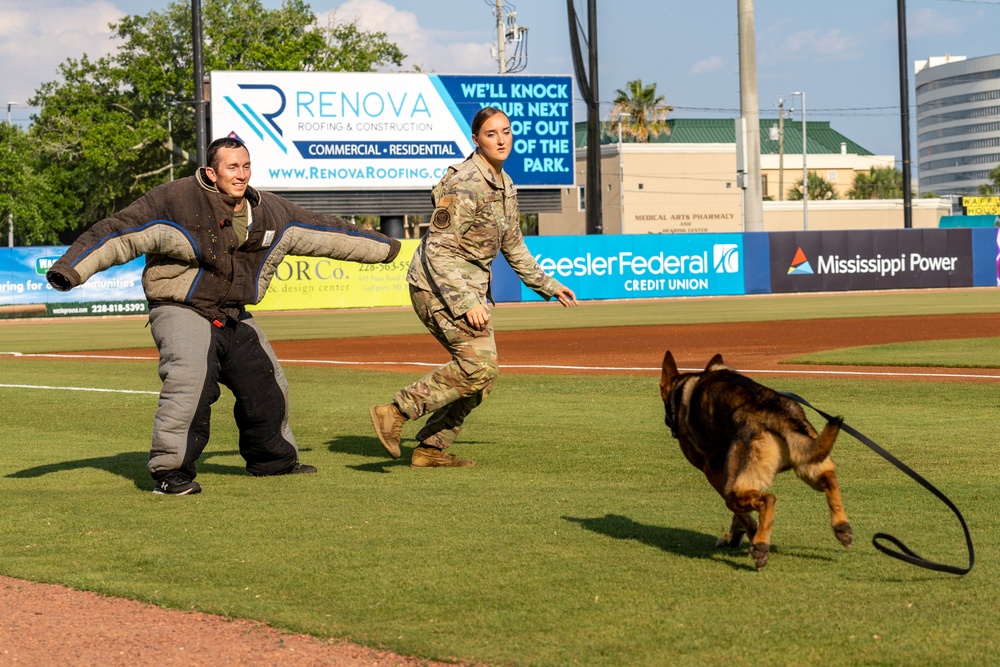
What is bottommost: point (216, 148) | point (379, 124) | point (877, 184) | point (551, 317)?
point (551, 317)

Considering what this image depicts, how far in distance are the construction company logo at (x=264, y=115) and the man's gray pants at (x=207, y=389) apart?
3644 centimetres

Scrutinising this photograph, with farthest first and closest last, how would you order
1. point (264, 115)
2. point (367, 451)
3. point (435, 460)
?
1. point (264, 115)
2. point (367, 451)
3. point (435, 460)

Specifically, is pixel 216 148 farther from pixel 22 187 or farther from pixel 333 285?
pixel 22 187

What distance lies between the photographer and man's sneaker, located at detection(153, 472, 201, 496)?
277 inches

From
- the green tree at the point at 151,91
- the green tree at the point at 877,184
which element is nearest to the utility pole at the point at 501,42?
the green tree at the point at 151,91

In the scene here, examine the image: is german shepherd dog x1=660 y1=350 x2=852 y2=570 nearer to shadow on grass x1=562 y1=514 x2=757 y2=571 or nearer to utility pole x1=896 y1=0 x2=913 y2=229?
shadow on grass x1=562 y1=514 x2=757 y2=571

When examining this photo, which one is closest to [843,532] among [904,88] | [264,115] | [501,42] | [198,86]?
[198,86]

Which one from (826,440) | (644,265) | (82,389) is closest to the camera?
(826,440)

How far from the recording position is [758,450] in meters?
4.75

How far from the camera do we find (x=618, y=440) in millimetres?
8852

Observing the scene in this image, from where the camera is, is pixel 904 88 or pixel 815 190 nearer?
pixel 904 88

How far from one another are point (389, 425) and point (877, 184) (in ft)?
428

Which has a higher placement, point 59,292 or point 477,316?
point 477,316

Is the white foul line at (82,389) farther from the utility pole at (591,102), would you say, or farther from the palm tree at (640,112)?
the palm tree at (640,112)
